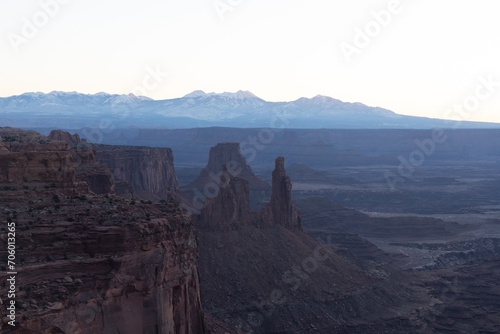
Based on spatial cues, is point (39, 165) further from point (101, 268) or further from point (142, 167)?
point (142, 167)

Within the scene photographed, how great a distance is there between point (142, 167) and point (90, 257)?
88.2 m

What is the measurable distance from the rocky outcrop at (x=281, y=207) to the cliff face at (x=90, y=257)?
1657 inches

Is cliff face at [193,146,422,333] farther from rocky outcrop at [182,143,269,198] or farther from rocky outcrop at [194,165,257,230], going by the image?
rocky outcrop at [182,143,269,198]

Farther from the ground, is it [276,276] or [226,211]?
[226,211]

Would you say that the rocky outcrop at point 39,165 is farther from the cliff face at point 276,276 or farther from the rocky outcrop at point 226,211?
the rocky outcrop at point 226,211

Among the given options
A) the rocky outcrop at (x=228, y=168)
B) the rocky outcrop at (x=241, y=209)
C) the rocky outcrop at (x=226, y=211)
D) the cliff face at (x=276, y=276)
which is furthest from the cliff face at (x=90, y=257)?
the rocky outcrop at (x=228, y=168)

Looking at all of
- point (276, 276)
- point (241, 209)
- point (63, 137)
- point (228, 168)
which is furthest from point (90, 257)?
point (228, 168)

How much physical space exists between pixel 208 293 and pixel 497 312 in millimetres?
33915

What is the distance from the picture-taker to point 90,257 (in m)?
29.6

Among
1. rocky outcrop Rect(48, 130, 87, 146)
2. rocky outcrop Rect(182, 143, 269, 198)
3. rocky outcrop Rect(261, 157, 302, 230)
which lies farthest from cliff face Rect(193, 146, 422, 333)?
rocky outcrop Rect(182, 143, 269, 198)

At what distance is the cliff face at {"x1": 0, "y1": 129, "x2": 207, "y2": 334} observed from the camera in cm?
2777

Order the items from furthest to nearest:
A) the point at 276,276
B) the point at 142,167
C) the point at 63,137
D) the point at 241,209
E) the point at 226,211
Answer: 1. the point at 142,167
2. the point at 63,137
3. the point at 241,209
4. the point at 226,211
5. the point at 276,276

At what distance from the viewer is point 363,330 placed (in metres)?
66.4

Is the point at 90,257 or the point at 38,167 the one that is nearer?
the point at 90,257
